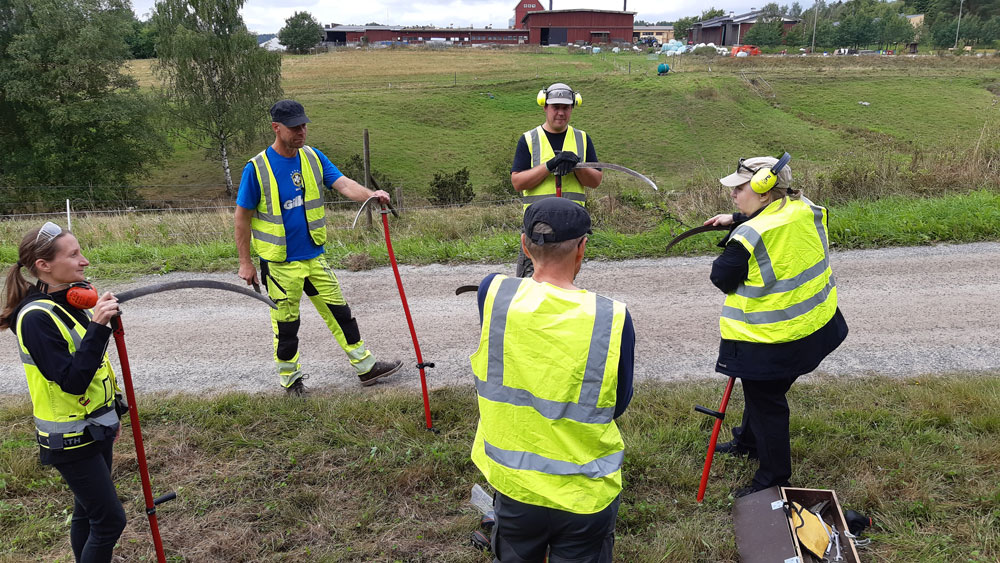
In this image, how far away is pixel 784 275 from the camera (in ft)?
11.6

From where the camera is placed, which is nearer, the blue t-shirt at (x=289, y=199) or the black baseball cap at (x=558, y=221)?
the black baseball cap at (x=558, y=221)

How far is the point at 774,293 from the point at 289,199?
12.4 ft

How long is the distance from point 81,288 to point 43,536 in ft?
6.18

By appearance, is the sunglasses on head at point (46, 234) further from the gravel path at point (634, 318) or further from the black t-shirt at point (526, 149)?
the black t-shirt at point (526, 149)

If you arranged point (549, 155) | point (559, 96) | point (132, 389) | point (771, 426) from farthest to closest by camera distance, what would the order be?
point (549, 155) < point (559, 96) < point (771, 426) < point (132, 389)

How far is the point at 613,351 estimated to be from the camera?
2348 millimetres

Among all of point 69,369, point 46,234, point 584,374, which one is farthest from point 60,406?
point 584,374

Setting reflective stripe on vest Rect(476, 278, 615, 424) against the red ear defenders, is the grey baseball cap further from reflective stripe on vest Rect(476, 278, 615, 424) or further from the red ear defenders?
the red ear defenders

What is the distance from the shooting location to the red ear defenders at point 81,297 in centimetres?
287

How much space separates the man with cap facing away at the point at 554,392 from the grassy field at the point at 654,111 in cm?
2680

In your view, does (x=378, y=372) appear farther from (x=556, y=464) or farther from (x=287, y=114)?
(x=556, y=464)

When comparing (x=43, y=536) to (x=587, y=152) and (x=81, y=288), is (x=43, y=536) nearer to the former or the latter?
(x=81, y=288)

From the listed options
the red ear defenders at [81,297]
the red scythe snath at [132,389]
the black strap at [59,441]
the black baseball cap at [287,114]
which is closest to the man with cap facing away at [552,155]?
the black baseball cap at [287,114]

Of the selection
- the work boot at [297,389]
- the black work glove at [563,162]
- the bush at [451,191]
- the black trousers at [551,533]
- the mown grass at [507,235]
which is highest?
the black work glove at [563,162]
